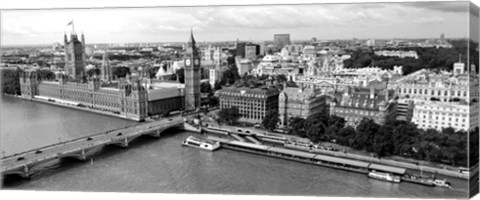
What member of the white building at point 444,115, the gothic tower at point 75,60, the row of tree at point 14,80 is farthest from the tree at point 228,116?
the row of tree at point 14,80

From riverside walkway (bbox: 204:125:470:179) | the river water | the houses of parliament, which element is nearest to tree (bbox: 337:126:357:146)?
riverside walkway (bbox: 204:125:470:179)

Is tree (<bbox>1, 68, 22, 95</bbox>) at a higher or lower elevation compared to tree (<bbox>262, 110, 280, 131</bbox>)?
higher

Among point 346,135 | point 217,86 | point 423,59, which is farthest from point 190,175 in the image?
point 217,86

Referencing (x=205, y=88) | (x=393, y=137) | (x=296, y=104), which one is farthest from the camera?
(x=205, y=88)

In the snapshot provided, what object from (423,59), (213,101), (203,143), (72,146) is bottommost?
(203,143)

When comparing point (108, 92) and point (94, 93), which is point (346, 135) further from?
point (94, 93)

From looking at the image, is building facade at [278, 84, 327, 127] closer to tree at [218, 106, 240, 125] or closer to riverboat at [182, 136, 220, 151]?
tree at [218, 106, 240, 125]

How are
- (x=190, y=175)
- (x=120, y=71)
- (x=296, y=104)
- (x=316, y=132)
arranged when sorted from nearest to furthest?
1. (x=190, y=175)
2. (x=316, y=132)
3. (x=296, y=104)
4. (x=120, y=71)
